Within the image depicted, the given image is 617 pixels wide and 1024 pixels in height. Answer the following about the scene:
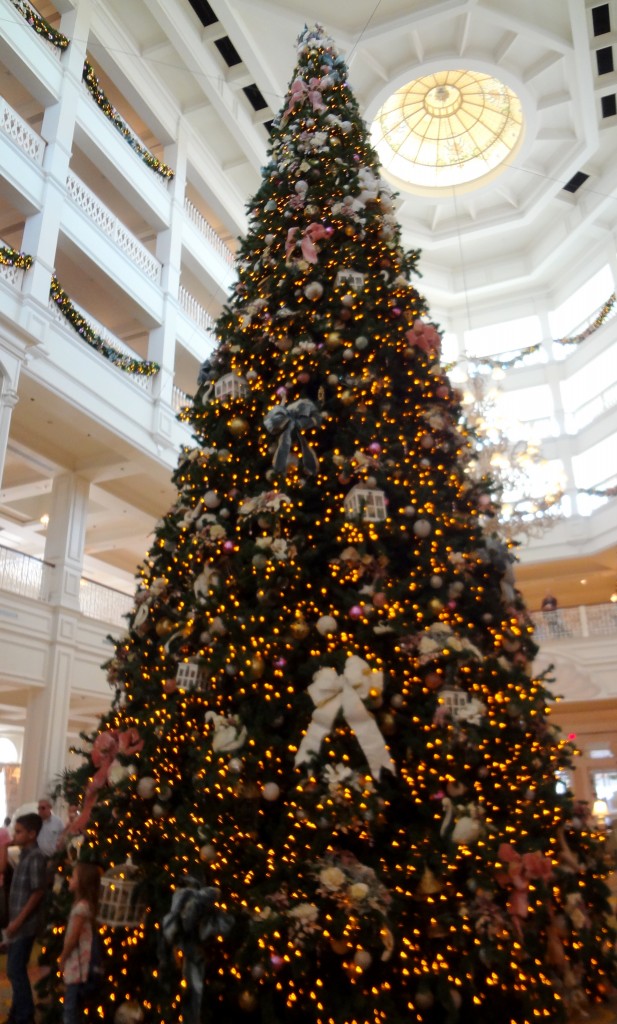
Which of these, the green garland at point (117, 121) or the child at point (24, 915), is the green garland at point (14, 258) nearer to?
the green garland at point (117, 121)

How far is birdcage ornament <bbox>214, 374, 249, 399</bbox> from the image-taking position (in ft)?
13.2

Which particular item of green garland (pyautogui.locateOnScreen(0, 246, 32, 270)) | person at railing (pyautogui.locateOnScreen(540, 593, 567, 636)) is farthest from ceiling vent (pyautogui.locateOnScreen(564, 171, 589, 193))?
green garland (pyautogui.locateOnScreen(0, 246, 32, 270))

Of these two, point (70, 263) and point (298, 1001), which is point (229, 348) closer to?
point (298, 1001)

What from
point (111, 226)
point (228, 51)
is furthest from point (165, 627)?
point (228, 51)

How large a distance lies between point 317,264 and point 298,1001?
3.77 meters

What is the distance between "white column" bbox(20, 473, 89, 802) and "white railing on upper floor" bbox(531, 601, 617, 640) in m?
8.32

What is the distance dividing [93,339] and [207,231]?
580 cm

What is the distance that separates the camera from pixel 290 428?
360cm

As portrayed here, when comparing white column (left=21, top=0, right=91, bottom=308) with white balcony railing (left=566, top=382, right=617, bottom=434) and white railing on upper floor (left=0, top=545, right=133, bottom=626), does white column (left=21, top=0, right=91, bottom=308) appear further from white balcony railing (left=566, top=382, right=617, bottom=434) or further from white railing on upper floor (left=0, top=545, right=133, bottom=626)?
white balcony railing (left=566, top=382, right=617, bottom=434)

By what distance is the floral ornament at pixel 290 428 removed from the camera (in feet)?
11.7

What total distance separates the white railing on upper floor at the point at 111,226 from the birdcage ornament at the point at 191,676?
9.34m

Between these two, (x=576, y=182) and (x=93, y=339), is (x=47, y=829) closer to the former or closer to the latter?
(x=93, y=339)

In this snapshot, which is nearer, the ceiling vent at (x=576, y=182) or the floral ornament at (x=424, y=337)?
the floral ornament at (x=424, y=337)

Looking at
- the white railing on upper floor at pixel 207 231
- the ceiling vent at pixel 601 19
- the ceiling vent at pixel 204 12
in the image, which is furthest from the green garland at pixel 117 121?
the ceiling vent at pixel 601 19
